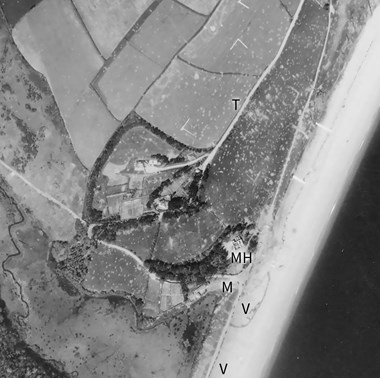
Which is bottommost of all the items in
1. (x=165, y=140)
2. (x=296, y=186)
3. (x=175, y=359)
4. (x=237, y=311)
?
(x=175, y=359)

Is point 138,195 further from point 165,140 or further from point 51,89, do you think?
point 51,89

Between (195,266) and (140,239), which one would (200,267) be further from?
(140,239)

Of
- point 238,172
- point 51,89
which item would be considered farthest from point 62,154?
point 238,172

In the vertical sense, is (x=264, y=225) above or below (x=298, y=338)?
above

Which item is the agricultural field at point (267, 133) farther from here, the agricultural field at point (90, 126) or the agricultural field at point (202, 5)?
the agricultural field at point (90, 126)

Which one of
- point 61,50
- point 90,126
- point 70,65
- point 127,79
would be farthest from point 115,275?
point 61,50

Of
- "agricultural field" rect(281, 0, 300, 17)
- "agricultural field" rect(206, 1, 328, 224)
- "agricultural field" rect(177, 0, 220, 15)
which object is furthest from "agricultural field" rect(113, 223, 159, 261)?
"agricultural field" rect(281, 0, 300, 17)

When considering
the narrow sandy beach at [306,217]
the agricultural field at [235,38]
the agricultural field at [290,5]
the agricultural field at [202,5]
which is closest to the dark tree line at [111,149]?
the agricultural field at [235,38]
